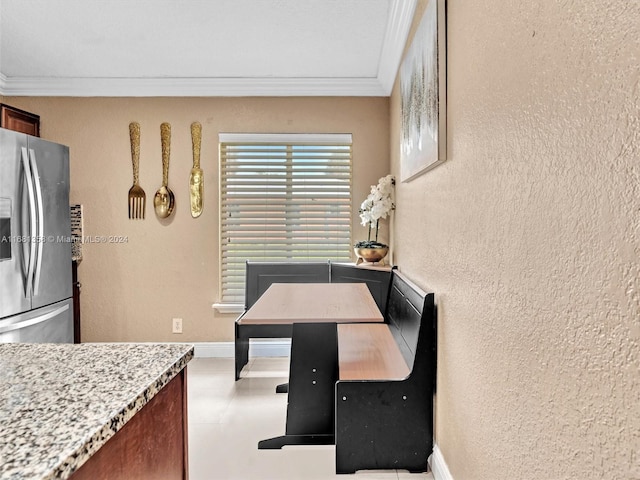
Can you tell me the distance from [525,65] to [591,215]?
44cm

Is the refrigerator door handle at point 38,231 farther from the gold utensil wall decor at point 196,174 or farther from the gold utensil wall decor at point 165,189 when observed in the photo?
the gold utensil wall decor at point 196,174

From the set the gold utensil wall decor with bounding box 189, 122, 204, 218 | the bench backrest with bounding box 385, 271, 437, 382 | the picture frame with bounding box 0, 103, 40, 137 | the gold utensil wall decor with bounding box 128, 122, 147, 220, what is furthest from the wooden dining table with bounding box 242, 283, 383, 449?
the picture frame with bounding box 0, 103, 40, 137

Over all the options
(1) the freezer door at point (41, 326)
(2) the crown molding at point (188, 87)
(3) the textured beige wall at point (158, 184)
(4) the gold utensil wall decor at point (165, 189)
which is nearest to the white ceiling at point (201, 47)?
(2) the crown molding at point (188, 87)

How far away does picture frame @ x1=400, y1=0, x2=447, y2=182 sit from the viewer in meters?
1.74

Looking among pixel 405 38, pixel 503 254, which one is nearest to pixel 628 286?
pixel 503 254

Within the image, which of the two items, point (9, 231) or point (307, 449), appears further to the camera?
point (9, 231)

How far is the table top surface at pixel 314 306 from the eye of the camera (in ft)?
Result: 6.82

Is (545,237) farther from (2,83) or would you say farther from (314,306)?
(2,83)

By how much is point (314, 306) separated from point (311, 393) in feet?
1.49

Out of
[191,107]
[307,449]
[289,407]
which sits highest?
[191,107]

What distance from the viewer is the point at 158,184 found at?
12.6 ft

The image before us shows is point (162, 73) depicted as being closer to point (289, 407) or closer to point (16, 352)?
point (289, 407)

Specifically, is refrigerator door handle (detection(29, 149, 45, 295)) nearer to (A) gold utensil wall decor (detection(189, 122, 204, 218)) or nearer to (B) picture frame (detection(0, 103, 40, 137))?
(B) picture frame (detection(0, 103, 40, 137))

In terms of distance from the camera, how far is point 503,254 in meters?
1.18
